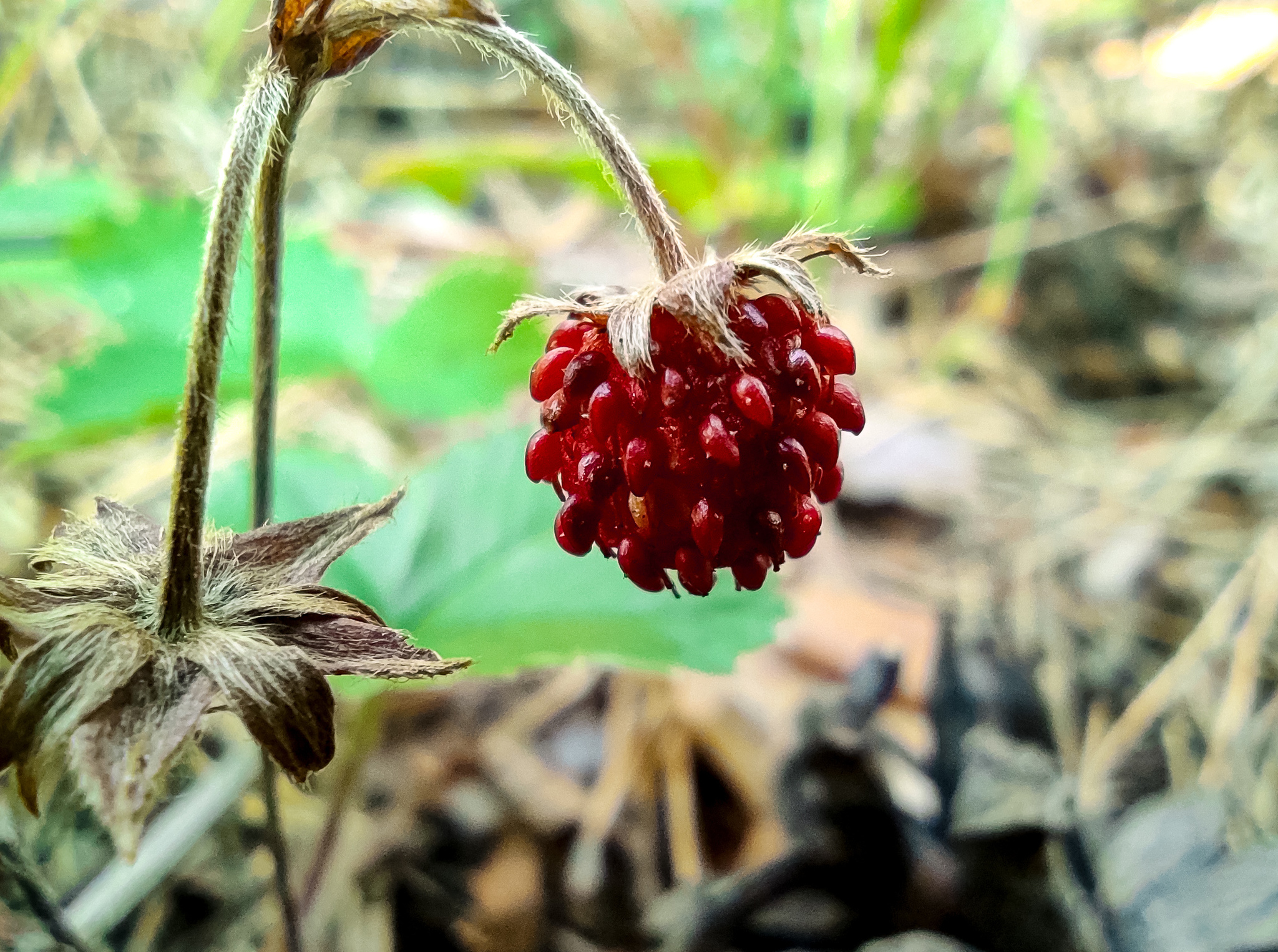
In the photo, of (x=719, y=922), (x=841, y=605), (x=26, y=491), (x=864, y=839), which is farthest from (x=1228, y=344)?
(x=26, y=491)

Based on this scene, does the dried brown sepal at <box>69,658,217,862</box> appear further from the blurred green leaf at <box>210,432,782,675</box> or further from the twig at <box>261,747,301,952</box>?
the blurred green leaf at <box>210,432,782,675</box>

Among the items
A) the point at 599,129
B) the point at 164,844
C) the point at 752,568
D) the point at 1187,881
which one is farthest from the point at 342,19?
the point at 1187,881

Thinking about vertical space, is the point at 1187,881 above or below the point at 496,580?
below

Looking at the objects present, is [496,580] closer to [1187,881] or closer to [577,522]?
[577,522]

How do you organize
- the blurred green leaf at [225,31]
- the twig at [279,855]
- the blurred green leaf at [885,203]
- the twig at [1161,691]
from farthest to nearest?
the blurred green leaf at [885,203] → the blurred green leaf at [225,31] → the twig at [1161,691] → the twig at [279,855]

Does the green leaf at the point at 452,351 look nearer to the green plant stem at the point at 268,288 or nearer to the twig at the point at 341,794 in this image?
the twig at the point at 341,794

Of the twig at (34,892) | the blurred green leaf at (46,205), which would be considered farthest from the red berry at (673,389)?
the blurred green leaf at (46,205)

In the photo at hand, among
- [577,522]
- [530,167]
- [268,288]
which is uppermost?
[530,167]
